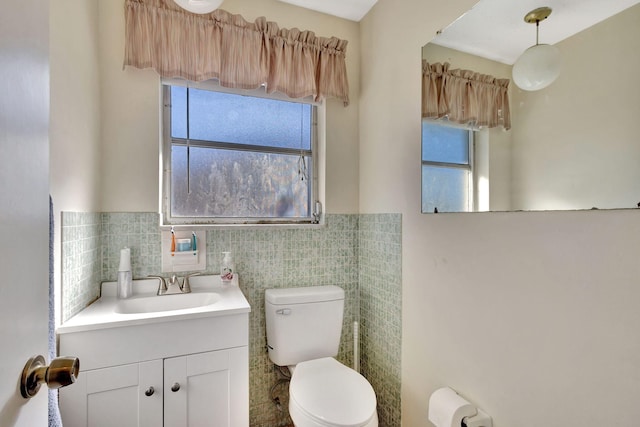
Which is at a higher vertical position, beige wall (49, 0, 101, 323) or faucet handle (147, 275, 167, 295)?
beige wall (49, 0, 101, 323)

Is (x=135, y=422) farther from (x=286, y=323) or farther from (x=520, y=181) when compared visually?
(x=520, y=181)

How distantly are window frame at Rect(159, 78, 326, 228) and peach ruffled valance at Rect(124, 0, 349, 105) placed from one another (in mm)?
130

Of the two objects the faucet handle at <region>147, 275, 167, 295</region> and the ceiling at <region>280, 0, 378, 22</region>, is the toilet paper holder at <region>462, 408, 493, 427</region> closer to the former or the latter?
the faucet handle at <region>147, 275, 167, 295</region>

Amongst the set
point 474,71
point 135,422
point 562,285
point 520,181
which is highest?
point 474,71

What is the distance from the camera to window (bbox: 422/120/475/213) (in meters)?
1.27

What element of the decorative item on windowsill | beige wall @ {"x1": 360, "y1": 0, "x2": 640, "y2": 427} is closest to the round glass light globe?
beige wall @ {"x1": 360, "y1": 0, "x2": 640, "y2": 427}

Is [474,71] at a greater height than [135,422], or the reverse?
[474,71]

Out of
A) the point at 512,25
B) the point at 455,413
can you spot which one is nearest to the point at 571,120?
the point at 512,25

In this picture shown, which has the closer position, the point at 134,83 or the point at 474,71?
the point at 474,71

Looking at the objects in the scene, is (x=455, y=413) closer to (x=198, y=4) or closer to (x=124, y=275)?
(x=124, y=275)

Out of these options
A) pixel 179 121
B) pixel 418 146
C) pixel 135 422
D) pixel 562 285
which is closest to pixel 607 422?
pixel 562 285

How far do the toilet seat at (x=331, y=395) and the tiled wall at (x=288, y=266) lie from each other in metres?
0.33

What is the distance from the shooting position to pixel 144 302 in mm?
1480

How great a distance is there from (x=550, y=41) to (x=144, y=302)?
1.93 meters
